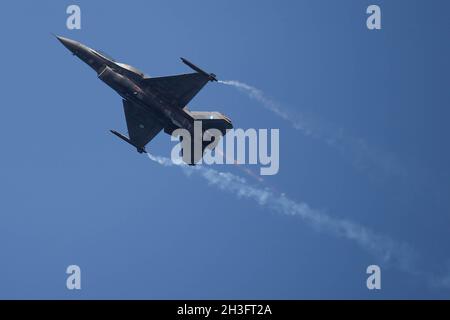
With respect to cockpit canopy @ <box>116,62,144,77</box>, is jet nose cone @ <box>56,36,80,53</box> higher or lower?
higher

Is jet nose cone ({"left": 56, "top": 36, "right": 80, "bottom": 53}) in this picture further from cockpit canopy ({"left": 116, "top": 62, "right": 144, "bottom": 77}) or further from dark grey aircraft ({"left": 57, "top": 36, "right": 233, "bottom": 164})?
cockpit canopy ({"left": 116, "top": 62, "right": 144, "bottom": 77})

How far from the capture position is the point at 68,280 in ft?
239

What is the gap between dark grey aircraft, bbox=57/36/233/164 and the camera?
68312 mm

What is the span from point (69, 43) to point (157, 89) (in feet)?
28.4

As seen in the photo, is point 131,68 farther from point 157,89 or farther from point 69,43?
point 69,43

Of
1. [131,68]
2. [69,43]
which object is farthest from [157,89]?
[69,43]

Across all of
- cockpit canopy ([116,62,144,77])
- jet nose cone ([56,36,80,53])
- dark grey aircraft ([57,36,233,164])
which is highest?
jet nose cone ([56,36,80,53])

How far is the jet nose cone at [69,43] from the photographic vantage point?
6900 cm

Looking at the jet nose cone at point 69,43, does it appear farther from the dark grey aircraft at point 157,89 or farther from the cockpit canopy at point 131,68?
the cockpit canopy at point 131,68

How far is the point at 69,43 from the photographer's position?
226 ft

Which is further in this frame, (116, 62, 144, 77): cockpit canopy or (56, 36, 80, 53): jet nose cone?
(56, 36, 80, 53): jet nose cone

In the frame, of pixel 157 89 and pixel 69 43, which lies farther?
pixel 157 89

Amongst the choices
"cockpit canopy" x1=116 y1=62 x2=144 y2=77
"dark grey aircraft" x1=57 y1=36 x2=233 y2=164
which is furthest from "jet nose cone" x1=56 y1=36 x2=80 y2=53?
"cockpit canopy" x1=116 y1=62 x2=144 y2=77
